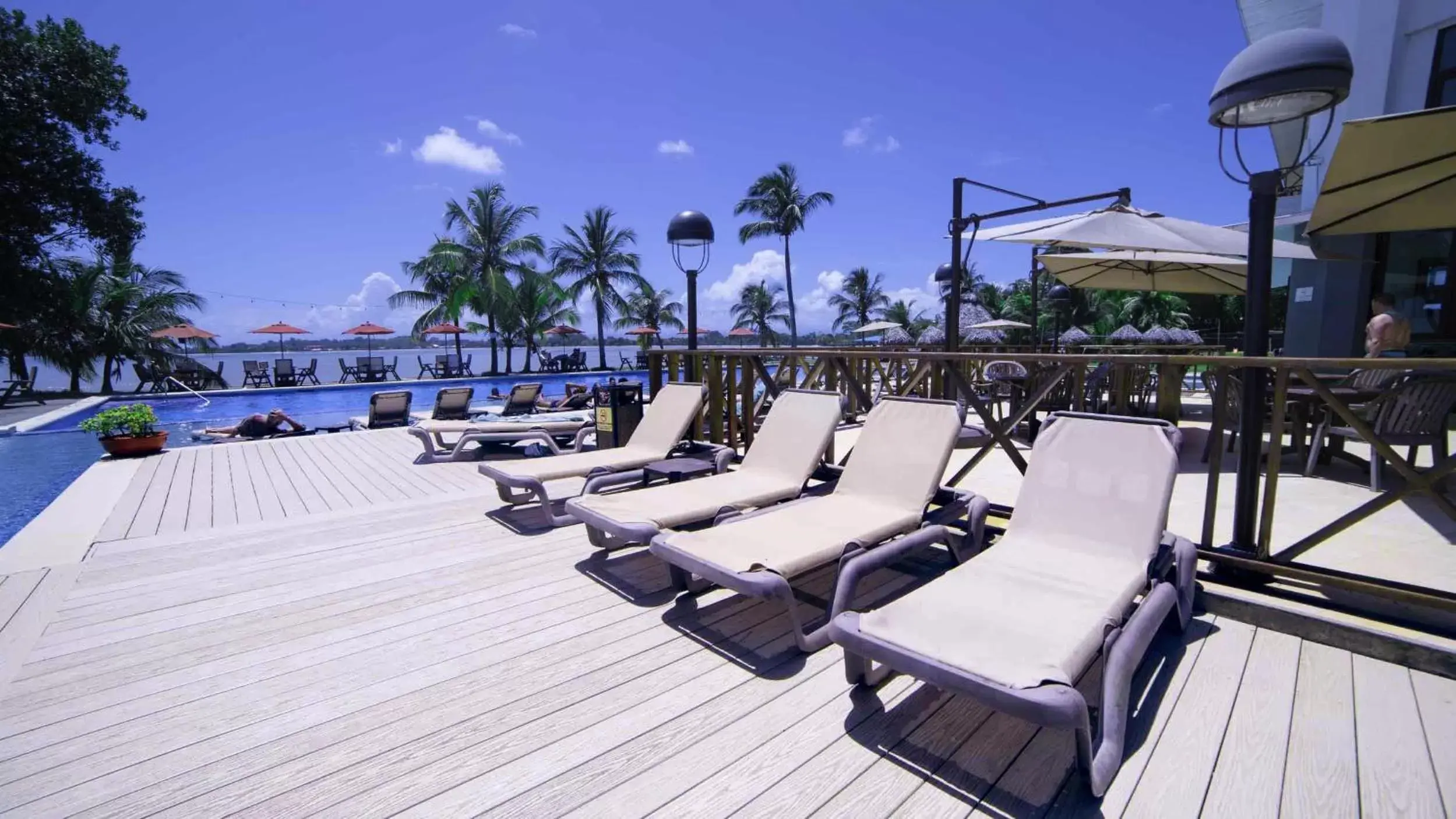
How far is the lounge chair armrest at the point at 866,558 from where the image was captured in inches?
94.7

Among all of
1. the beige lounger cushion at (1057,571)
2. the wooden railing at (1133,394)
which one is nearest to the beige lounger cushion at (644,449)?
the wooden railing at (1133,394)

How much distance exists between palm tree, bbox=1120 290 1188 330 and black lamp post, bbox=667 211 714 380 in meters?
28.3

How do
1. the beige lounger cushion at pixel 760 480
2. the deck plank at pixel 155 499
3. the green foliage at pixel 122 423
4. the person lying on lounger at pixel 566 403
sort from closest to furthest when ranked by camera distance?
the beige lounger cushion at pixel 760 480 < the deck plank at pixel 155 499 < the green foliage at pixel 122 423 < the person lying on lounger at pixel 566 403

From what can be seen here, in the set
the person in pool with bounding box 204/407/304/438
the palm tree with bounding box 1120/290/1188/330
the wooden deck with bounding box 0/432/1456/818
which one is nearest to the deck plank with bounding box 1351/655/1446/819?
the wooden deck with bounding box 0/432/1456/818

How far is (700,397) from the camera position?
17.1 feet

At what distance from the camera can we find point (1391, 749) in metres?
1.88

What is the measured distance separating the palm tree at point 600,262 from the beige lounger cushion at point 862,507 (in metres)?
27.3

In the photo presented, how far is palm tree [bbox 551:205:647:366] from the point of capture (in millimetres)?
29000

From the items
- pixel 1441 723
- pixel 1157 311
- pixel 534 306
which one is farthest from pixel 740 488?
pixel 1157 311

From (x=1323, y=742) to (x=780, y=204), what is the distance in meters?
31.2

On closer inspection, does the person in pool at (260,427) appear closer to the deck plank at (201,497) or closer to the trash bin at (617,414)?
the deck plank at (201,497)

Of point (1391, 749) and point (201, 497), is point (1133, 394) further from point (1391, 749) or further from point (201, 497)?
point (201, 497)

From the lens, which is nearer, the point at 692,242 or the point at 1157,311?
the point at 692,242

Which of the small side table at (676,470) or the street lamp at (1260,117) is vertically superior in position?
the street lamp at (1260,117)
